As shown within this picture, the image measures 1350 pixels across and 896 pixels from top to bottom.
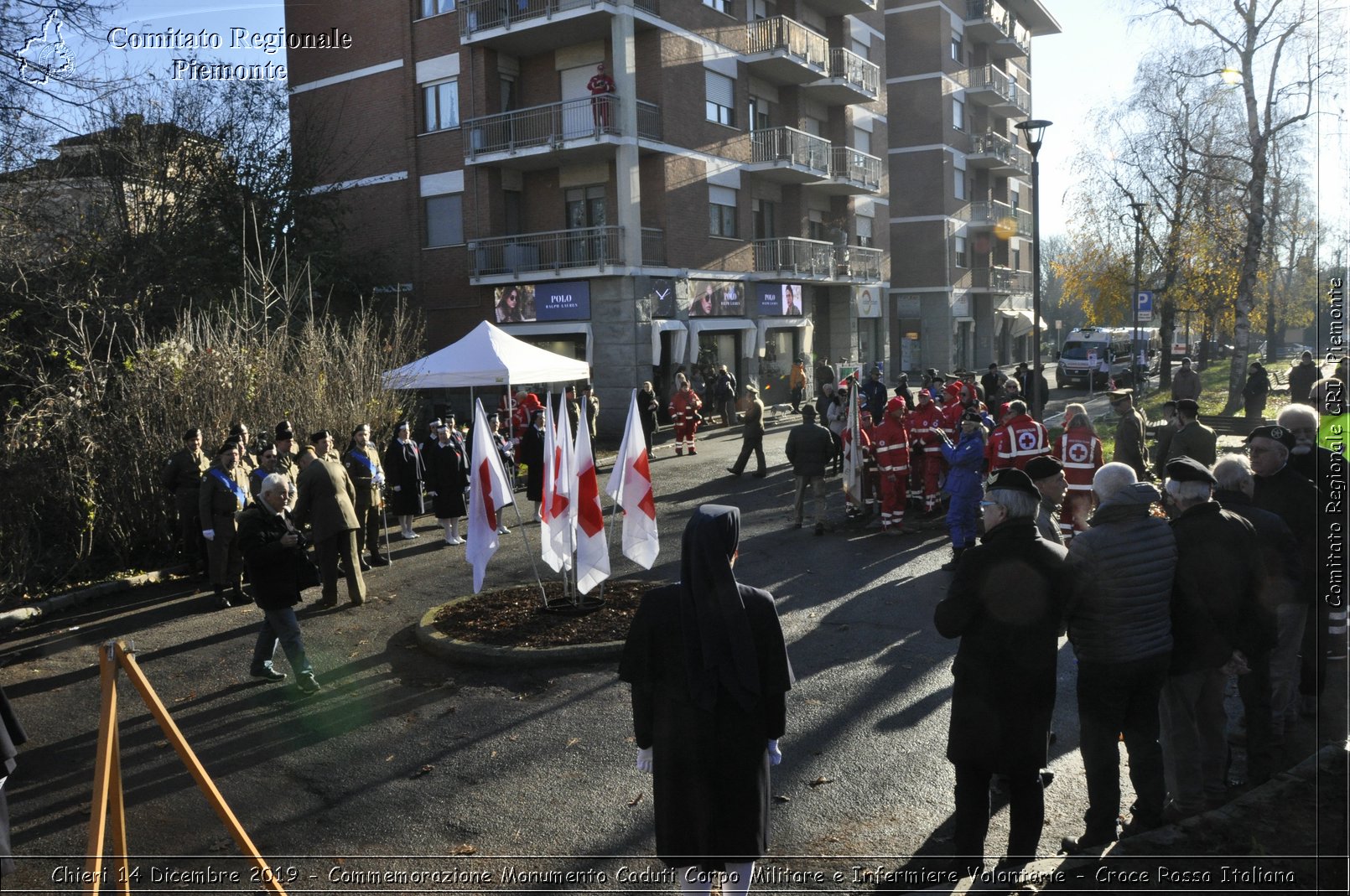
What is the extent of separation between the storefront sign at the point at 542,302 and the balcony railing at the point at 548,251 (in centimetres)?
50

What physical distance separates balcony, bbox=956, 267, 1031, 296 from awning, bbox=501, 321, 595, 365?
27211mm

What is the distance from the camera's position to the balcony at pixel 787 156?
32.9 metres

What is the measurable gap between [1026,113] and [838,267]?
85.6ft

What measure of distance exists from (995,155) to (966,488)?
43772 mm

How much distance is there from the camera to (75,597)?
1145 centimetres

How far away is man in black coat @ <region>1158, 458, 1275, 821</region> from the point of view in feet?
16.2

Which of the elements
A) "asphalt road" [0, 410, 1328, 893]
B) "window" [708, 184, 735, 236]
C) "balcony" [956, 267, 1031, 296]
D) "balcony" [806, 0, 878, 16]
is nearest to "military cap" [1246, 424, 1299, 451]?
"asphalt road" [0, 410, 1328, 893]

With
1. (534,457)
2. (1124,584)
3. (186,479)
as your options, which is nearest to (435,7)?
(534,457)

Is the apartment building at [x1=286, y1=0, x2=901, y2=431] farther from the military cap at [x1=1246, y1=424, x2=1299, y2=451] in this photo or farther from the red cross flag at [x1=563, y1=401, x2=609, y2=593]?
the military cap at [x1=1246, y1=424, x2=1299, y2=451]

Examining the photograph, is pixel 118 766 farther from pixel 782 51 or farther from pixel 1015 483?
pixel 782 51

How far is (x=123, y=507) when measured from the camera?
12.8 m

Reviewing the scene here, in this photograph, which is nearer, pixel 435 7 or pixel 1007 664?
pixel 1007 664

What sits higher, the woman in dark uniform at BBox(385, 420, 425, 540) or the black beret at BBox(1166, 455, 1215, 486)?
the black beret at BBox(1166, 455, 1215, 486)

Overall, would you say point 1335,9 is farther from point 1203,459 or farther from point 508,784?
point 1203,459
